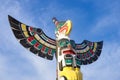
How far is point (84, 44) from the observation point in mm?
21250

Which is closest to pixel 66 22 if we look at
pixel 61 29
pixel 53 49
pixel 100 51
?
pixel 61 29

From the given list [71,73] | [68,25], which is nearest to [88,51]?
[68,25]

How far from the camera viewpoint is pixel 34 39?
19.1 meters

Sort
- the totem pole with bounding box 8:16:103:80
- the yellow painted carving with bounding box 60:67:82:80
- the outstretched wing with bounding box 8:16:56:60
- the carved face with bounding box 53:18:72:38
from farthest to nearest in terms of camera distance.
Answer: the carved face with bounding box 53:18:72:38, the outstretched wing with bounding box 8:16:56:60, the totem pole with bounding box 8:16:103:80, the yellow painted carving with bounding box 60:67:82:80

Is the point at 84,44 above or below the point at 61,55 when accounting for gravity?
above

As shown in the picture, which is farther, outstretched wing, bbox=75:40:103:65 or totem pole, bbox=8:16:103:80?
outstretched wing, bbox=75:40:103:65

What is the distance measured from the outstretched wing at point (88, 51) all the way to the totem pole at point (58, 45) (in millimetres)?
68

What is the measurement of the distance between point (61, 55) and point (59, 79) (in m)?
1.57

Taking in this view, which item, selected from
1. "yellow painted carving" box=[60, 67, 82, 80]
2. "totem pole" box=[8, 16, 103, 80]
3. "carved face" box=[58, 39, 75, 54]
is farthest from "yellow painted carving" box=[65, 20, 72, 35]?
"yellow painted carving" box=[60, 67, 82, 80]

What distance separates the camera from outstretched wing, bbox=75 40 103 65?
67.7 ft

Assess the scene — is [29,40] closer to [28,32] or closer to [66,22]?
[28,32]

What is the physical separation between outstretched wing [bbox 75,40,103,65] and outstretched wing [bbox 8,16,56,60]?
81.3 inches

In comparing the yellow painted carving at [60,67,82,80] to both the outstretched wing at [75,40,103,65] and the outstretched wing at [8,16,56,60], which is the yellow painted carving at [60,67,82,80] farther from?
the outstretched wing at [75,40,103,65]

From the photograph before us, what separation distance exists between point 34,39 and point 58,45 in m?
1.42
